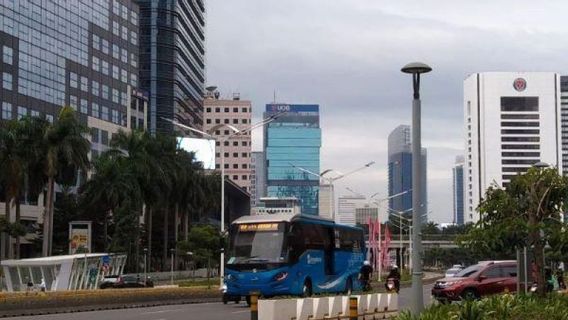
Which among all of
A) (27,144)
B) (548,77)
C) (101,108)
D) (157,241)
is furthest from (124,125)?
(548,77)

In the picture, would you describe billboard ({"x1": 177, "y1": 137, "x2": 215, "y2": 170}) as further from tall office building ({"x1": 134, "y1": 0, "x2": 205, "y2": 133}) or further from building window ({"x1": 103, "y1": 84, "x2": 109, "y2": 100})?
building window ({"x1": 103, "y1": 84, "x2": 109, "y2": 100})

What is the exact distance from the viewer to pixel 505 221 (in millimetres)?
20688

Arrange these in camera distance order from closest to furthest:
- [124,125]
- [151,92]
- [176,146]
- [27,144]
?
1. [27,144]
2. [176,146]
3. [124,125]
4. [151,92]

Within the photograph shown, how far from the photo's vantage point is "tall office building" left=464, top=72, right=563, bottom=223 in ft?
478

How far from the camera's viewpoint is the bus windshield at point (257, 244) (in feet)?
103

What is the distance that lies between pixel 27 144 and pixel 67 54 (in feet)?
107

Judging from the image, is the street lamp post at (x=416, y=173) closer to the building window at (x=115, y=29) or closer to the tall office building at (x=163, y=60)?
the building window at (x=115, y=29)

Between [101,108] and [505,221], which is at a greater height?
[101,108]

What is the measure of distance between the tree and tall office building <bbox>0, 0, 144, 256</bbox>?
6546cm

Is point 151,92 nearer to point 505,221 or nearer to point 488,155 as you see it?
point 488,155

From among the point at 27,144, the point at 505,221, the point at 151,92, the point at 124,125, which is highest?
the point at 151,92

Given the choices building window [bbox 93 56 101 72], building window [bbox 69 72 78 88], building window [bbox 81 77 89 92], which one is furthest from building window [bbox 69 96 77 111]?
building window [bbox 93 56 101 72]

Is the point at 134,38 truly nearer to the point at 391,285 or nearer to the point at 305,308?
the point at 391,285

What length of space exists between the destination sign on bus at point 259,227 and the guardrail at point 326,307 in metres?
6.31
